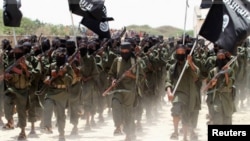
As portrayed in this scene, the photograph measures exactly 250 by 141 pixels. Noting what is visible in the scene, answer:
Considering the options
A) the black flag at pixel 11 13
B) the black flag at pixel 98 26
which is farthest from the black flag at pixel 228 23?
the black flag at pixel 11 13

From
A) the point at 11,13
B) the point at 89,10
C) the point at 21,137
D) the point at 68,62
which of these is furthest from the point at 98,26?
the point at 21,137

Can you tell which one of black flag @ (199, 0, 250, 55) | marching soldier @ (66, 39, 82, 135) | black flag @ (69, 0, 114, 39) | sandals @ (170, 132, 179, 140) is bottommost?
sandals @ (170, 132, 179, 140)

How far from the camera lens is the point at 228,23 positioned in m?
8.01

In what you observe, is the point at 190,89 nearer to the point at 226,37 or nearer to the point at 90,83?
the point at 226,37

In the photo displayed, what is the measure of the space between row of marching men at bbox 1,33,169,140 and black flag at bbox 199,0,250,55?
174 centimetres

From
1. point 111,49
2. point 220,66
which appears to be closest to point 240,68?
point 111,49

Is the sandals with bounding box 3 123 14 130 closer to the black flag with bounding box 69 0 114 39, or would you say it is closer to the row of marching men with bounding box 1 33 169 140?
the row of marching men with bounding box 1 33 169 140

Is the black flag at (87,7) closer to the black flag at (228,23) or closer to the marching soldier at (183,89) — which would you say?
the marching soldier at (183,89)

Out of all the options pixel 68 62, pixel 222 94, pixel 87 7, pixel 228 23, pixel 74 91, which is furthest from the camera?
pixel 87 7

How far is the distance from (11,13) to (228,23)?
18.5 feet

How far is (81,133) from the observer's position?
10547mm

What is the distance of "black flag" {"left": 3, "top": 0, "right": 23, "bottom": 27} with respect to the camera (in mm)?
11352

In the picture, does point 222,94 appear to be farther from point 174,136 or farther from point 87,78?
point 87,78

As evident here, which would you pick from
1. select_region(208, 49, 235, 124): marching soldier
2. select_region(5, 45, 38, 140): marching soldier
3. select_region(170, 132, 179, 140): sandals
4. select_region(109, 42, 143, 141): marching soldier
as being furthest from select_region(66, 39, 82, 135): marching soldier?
select_region(208, 49, 235, 124): marching soldier
